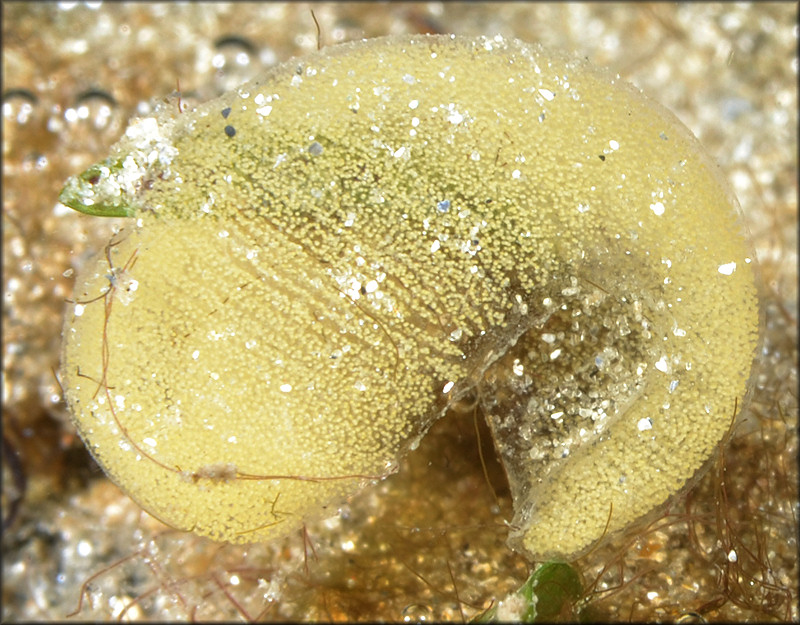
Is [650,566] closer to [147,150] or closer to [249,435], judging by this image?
[249,435]

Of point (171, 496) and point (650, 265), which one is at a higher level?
point (650, 265)

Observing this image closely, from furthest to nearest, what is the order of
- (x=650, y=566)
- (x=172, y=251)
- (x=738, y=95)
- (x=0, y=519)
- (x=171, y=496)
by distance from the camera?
(x=738, y=95) → (x=0, y=519) → (x=650, y=566) → (x=171, y=496) → (x=172, y=251)

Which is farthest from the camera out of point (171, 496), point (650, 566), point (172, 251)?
point (650, 566)

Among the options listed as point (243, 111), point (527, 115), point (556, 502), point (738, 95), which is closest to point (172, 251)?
point (243, 111)

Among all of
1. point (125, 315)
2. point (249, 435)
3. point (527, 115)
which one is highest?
point (527, 115)

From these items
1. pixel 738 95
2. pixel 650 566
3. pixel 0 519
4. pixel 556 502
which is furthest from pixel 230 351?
pixel 738 95

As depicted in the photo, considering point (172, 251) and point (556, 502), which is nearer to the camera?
point (172, 251)
